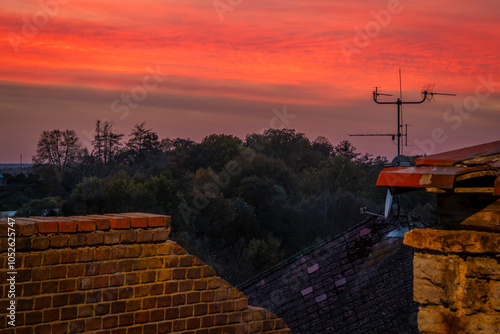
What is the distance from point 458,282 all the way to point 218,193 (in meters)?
43.0

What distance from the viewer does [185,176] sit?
53062 millimetres

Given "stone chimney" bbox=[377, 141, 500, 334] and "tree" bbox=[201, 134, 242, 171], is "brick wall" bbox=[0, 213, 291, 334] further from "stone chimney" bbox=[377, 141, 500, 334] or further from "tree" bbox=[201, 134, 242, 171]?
"tree" bbox=[201, 134, 242, 171]

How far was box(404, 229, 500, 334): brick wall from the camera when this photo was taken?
4.09 meters

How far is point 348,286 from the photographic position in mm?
12773

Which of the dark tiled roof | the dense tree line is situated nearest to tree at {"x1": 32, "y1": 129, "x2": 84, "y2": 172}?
the dense tree line

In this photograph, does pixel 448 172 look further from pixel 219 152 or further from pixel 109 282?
pixel 219 152

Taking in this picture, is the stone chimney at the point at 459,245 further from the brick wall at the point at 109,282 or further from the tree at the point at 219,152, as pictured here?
the tree at the point at 219,152

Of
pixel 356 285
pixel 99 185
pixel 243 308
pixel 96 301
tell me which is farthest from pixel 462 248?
pixel 99 185

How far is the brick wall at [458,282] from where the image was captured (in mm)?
4094

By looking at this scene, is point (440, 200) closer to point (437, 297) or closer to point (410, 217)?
point (437, 297)

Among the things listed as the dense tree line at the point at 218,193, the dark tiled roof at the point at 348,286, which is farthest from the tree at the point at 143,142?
the dark tiled roof at the point at 348,286


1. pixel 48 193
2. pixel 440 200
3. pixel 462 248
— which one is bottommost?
pixel 48 193

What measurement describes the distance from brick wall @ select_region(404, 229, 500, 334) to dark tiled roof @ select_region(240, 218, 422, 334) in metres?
6.89

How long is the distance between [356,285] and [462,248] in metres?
8.77
